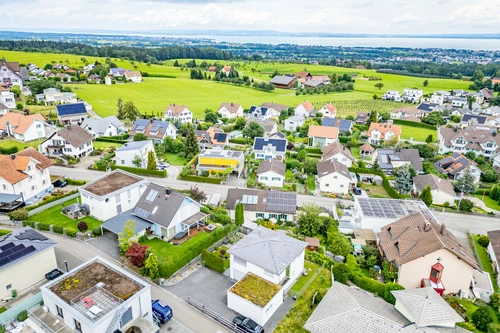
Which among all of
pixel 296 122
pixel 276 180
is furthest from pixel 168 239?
pixel 296 122

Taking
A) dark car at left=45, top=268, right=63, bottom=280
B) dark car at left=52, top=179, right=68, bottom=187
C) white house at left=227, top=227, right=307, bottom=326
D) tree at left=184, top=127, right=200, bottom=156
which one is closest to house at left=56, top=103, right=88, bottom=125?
tree at left=184, top=127, right=200, bottom=156

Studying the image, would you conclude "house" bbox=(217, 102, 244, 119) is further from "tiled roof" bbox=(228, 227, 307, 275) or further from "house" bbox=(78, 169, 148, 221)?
"tiled roof" bbox=(228, 227, 307, 275)

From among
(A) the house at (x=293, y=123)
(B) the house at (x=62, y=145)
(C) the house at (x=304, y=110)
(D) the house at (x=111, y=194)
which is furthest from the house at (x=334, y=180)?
(C) the house at (x=304, y=110)

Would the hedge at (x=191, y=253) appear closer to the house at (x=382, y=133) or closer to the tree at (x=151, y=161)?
the tree at (x=151, y=161)

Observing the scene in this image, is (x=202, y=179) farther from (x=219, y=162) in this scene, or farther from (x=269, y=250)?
(x=269, y=250)

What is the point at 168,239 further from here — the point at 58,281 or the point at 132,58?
the point at 132,58
